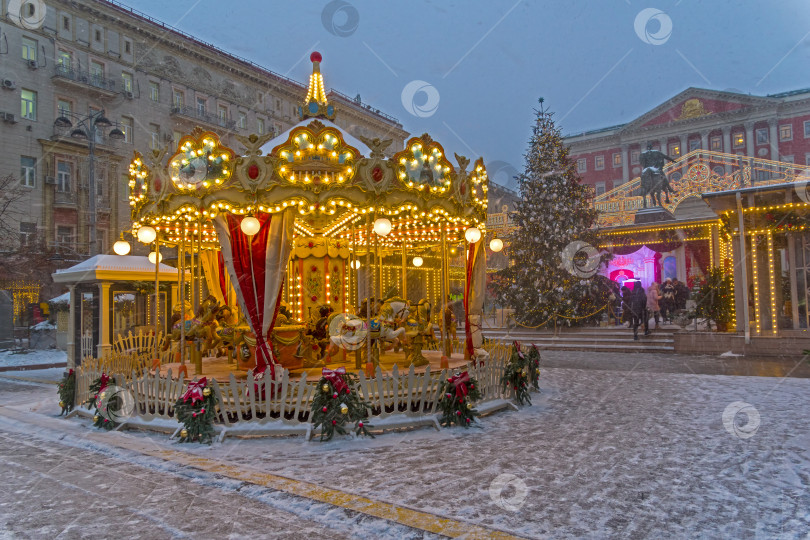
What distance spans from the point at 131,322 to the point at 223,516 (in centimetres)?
2639

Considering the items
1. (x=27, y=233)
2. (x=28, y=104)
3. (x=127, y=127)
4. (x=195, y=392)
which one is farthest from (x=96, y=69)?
(x=195, y=392)

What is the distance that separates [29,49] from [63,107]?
3271mm

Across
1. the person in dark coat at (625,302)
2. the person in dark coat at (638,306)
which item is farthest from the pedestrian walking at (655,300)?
the person in dark coat at (638,306)

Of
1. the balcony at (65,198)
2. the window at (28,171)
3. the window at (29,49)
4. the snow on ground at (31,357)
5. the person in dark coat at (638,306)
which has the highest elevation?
the window at (29,49)

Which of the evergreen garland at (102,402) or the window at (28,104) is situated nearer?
the evergreen garland at (102,402)

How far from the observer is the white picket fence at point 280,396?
8.12 m

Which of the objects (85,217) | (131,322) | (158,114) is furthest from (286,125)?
(131,322)

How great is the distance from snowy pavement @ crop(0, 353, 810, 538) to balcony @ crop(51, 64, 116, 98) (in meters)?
27.8

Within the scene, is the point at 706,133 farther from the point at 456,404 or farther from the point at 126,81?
the point at 456,404

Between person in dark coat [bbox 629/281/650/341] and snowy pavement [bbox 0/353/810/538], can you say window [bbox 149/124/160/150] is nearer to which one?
snowy pavement [bbox 0/353/810/538]

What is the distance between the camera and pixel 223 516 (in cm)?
508

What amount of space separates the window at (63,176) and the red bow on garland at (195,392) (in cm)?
2887

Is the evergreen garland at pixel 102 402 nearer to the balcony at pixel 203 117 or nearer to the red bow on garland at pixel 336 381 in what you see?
the red bow on garland at pixel 336 381

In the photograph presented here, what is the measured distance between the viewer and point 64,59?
31.5 meters
